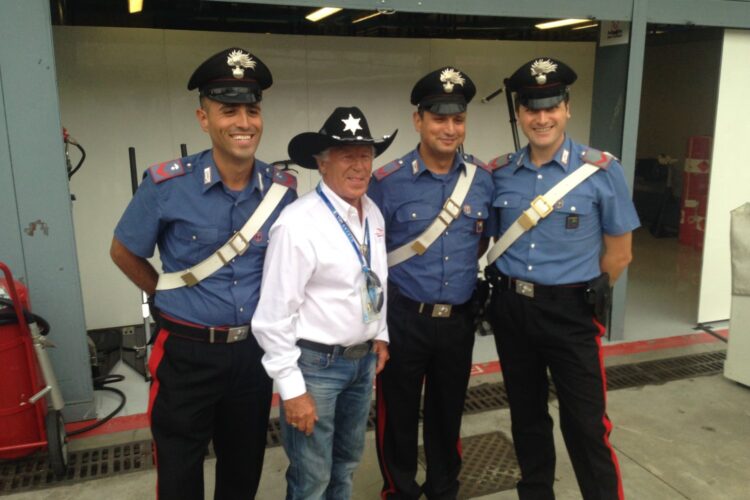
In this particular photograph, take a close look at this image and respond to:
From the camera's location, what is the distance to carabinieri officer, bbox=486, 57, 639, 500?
264 centimetres

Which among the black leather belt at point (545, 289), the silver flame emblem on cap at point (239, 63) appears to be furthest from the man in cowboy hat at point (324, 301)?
the black leather belt at point (545, 289)

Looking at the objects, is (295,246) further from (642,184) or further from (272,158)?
(642,184)

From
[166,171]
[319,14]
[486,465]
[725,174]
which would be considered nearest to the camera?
[166,171]

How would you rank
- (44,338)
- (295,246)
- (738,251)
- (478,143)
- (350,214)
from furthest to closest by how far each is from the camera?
(478,143) < (738,251) < (44,338) < (350,214) < (295,246)

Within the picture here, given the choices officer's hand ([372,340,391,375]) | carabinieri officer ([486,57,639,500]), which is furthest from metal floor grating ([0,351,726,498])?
officer's hand ([372,340,391,375])

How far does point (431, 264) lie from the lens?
108 inches

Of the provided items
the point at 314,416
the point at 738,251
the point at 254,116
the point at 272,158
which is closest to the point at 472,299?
the point at 314,416

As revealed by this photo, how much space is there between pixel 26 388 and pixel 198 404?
1.55 meters

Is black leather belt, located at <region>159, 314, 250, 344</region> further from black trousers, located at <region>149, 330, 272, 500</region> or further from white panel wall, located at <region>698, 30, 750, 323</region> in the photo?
white panel wall, located at <region>698, 30, 750, 323</region>

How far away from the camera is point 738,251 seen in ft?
14.1

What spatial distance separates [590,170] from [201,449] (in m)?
1.93

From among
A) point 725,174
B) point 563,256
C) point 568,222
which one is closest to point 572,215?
point 568,222

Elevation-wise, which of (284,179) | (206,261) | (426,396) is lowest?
(426,396)

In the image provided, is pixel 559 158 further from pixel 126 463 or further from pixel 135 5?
pixel 135 5
